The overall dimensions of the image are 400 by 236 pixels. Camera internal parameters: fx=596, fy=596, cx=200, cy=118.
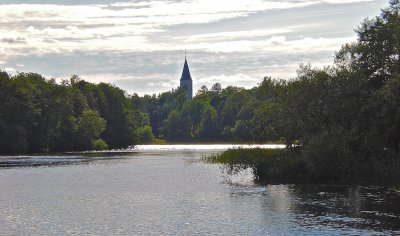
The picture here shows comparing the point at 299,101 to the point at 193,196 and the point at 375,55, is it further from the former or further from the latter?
the point at 193,196

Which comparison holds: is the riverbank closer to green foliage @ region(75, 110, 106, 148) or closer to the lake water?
the lake water

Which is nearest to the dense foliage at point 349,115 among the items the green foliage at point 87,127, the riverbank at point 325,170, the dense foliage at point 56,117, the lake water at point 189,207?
the riverbank at point 325,170

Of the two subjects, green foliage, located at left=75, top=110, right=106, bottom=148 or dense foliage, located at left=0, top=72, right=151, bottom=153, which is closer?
dense foliage, located at left=0, top=72, right=151, bottom=153

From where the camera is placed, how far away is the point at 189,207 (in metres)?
44.1

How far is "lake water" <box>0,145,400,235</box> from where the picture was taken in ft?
116

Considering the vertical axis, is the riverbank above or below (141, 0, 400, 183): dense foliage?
below

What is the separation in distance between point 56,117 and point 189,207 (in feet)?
366

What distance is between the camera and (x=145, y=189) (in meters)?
56.6

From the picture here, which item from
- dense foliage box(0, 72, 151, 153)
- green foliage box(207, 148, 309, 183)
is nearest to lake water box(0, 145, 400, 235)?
green foliage box(207, 148, 309, 183)

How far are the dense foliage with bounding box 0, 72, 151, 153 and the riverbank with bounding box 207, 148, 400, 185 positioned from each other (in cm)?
8529

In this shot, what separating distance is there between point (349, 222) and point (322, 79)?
94.3 ft

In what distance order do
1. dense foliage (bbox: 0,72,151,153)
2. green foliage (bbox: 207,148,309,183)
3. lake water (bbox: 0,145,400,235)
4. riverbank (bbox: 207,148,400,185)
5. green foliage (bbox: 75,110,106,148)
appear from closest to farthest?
lake water (bbox: 0,145,400,235) → riverbank (bbox: 207,148,400,185) → green foliage (bbox: 207,148,309,183) → dense foliage (bbox: 0,72,151,153) → green foliage (bbox: 75,110,106,148)

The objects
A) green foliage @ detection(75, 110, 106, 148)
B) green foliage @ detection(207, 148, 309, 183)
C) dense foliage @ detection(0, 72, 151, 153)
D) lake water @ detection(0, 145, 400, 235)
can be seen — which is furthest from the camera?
green foliage @ detection(75, 110, 106, 148)

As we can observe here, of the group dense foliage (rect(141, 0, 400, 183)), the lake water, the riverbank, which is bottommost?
the lake water
